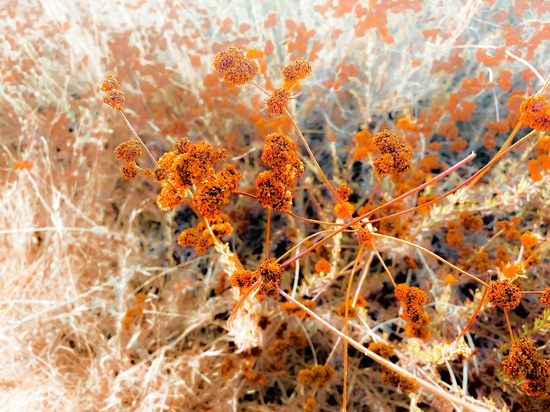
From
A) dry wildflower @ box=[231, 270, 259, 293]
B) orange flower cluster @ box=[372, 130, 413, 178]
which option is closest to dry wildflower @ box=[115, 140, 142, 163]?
dry wildflower @ box=[231, 270, 259, 293]

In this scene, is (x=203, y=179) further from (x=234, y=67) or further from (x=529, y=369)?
(x=529, y=369)

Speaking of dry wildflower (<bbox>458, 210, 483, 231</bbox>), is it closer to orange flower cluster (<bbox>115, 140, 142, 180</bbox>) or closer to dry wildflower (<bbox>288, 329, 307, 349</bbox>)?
dry wildflower (<bbox>288, 329, 307, 349</bbox>)

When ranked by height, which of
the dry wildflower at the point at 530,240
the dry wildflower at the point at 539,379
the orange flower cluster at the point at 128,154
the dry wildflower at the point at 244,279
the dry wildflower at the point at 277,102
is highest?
the dry wildflower at the point at 277,102

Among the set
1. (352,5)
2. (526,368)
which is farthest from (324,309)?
(352,5)

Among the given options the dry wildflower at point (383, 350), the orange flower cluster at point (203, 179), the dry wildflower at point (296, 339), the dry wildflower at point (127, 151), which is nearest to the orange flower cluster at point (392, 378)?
the dry wildflower at point (383, 350)

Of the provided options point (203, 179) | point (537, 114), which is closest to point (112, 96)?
point (203, 179)

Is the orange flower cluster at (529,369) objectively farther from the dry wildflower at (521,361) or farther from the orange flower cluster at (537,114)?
the orange flower cluster at (537,114)
